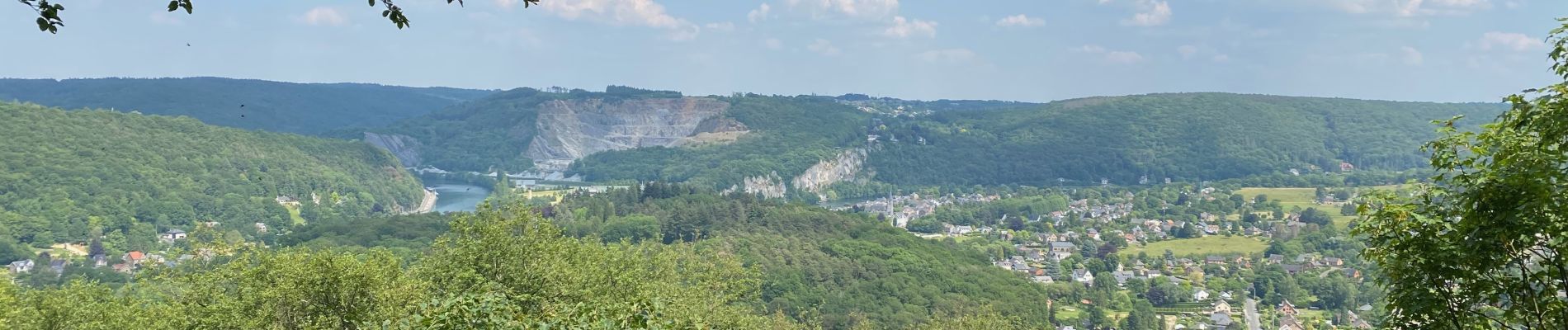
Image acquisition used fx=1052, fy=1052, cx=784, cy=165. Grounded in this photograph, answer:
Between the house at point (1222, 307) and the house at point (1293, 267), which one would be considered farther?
the house at point (1293, 267)

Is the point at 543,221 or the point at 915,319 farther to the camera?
the point at 915,319

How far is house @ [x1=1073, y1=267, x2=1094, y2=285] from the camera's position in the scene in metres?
84.7

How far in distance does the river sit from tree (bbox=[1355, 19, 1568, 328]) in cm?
12532

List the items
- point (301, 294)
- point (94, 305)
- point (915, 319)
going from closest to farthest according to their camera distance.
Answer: point (301, 294) < point (94, 305) < point (915, 319)

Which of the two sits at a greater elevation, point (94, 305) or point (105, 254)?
point (94, 305)

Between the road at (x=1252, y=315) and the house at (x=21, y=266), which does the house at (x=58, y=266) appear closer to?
the house at (x=21, y=266)

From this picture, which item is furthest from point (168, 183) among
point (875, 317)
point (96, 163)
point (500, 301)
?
point (500, 301)

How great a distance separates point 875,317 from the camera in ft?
178

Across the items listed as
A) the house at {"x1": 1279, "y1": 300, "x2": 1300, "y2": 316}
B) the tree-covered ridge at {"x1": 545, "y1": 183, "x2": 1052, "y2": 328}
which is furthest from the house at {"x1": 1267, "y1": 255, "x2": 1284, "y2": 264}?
the tree-covered ridge at {"x1": 545, "y1": 183, "x2": 1052, "y2": 328}

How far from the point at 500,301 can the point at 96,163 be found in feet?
377

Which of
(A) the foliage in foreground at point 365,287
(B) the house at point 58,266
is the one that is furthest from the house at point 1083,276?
(B) the house at point 58,266

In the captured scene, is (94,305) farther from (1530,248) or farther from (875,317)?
(875,317)

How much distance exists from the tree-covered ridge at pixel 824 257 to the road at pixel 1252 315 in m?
12.7

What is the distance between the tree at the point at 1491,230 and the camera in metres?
8.23
